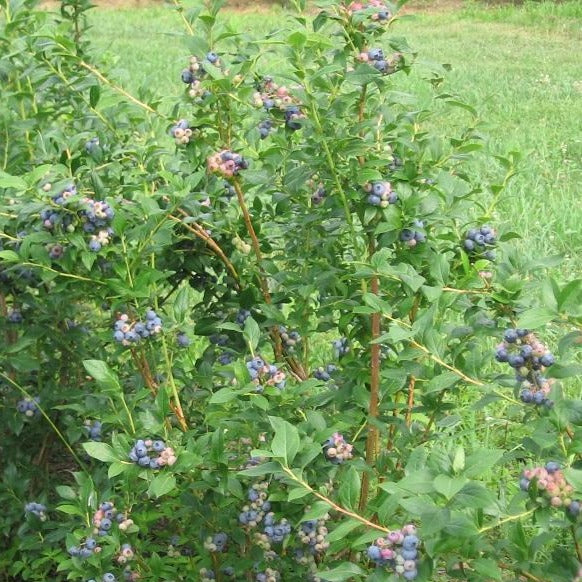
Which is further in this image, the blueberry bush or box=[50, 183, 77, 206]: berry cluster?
box=[50, 183, 77, 206]: berry cluster

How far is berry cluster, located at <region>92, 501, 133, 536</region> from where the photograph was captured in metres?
1.78

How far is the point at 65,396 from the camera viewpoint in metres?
2.14

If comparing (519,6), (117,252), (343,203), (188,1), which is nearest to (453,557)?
(343,203)

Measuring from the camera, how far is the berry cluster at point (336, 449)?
5.24ft

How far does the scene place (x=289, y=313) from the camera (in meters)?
1.86

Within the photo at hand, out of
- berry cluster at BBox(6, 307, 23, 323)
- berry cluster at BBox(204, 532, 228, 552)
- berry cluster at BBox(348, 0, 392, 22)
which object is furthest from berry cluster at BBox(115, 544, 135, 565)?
berry cluster at BBox(348, 0, 392, 22)

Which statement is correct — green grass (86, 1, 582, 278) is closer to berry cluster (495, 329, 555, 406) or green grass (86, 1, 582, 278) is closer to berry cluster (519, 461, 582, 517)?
berry cluster (495, 329, 555, 406)

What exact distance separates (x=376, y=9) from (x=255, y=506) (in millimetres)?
826

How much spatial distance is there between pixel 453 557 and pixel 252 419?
1.34 feet

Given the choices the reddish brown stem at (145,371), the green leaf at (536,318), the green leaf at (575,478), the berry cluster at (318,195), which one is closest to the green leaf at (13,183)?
the reddish brown stem at (145,371)

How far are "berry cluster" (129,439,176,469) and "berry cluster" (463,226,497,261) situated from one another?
584 millimetres

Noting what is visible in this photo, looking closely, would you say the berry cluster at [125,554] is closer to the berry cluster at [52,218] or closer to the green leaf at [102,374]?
the green leaf at [102,374]

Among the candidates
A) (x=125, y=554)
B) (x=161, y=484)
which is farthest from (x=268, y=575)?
(x=161, y=484)

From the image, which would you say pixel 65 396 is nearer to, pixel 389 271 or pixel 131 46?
pixel 389 271
